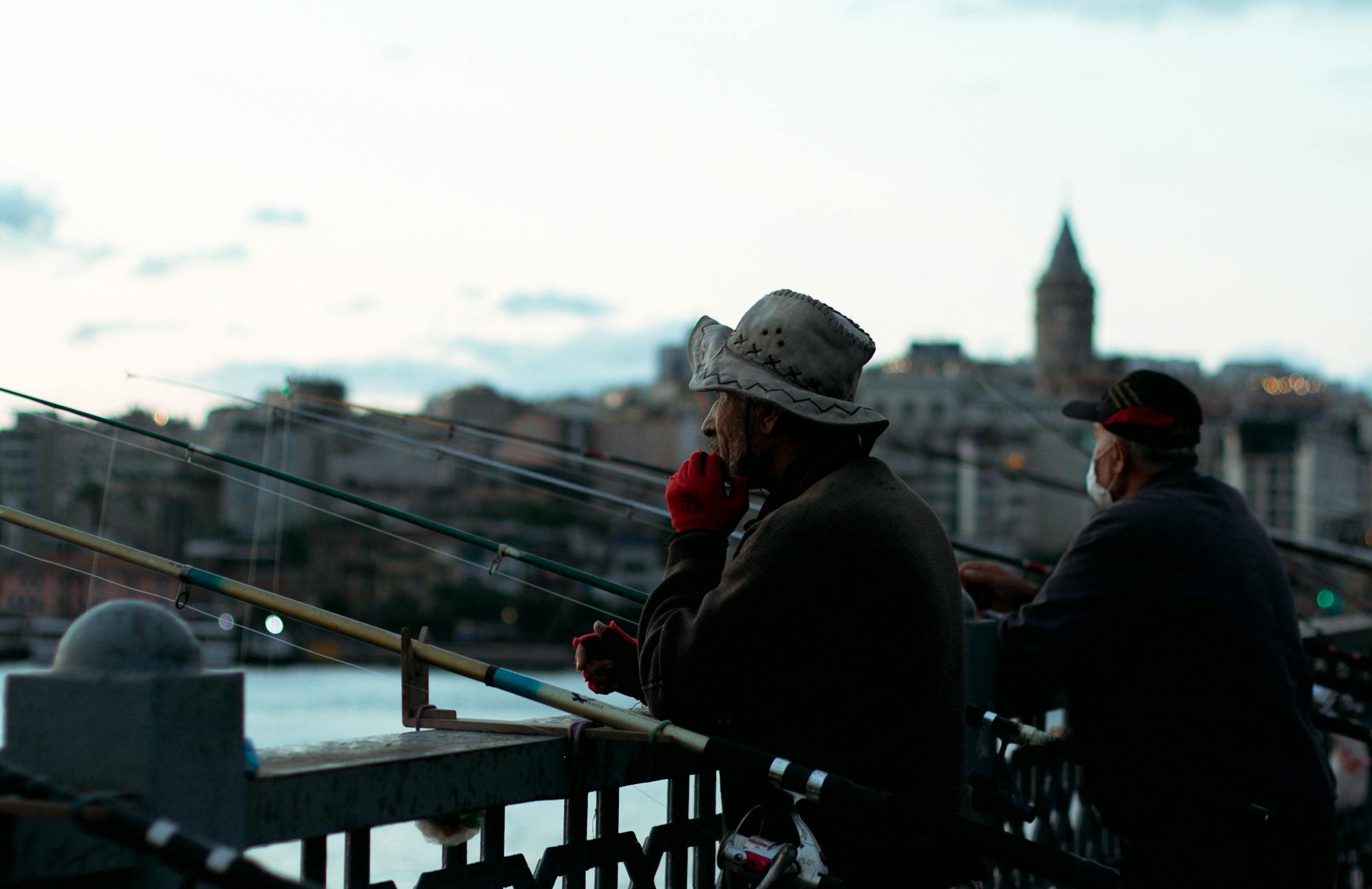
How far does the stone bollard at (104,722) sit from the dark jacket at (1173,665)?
1.84 metres

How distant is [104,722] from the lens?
1.71 m

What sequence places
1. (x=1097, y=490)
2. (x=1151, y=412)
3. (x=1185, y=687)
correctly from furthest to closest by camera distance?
(x=1097, y=490)
(x=1151, y=412)
(x=1185, y=687)

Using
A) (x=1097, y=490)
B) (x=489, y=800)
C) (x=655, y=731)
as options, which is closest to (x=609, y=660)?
(x=655, y=731)

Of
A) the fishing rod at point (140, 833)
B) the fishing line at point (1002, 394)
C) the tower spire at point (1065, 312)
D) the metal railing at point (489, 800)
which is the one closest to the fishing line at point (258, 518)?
the metal railing at point (489, 800)

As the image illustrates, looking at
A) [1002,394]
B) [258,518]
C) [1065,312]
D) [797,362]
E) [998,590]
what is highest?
[1065,312]

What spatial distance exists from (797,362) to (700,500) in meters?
0.24

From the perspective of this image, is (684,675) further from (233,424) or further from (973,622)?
(233,424)

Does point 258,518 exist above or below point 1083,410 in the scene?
below

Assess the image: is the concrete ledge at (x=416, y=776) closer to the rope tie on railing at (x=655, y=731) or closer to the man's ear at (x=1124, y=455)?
the rope tie on railing at (x=655, y=731)

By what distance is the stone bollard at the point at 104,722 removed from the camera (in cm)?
170

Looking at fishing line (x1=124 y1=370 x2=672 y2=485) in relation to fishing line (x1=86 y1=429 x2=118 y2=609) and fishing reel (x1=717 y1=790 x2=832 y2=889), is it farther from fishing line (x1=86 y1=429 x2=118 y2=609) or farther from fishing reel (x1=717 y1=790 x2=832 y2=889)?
fishing reel (x1=717 y1=790 x2=832 y2=889)

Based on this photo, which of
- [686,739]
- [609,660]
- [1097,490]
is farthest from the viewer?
[1097,490]

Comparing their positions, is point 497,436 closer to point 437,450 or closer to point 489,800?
point 437,450

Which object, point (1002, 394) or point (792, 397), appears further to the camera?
point (1002, 394)
